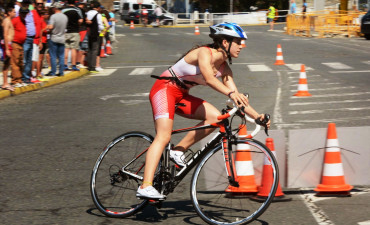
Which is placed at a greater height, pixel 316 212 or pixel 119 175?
pixel 119 175

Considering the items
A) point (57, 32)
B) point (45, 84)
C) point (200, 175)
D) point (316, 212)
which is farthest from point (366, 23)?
point (200, 175)

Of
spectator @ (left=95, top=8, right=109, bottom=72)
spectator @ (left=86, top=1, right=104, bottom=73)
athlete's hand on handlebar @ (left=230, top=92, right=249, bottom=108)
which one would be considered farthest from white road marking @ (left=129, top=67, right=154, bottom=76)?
athlete's hand on handlebar @ (left=230, top=92, right=249, bottom=108)

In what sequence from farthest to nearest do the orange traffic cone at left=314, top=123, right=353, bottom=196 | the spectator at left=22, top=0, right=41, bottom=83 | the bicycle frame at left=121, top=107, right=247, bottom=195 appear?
the spectator at left=22, top=0, right=41, bottom=83 → the orange traffic cone at left=314, top=123, right=353, bottom=196 → the bicycle frame at left=121, top=107, right=247, bottom=195

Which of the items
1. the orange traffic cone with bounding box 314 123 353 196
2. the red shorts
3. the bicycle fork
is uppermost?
the red shorts

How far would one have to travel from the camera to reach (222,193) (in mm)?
5883

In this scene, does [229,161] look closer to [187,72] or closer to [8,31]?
[187,72]

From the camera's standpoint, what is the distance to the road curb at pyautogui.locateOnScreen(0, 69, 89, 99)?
15.0 metres

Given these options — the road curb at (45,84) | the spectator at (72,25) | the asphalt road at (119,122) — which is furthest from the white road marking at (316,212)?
the spectator at (72,25)

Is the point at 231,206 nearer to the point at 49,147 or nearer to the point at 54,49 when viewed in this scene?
the point at 49,147

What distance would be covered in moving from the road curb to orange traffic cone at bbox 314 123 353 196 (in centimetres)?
972

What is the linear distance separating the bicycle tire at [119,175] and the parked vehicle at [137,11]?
5894cm

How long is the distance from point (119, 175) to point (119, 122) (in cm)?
542

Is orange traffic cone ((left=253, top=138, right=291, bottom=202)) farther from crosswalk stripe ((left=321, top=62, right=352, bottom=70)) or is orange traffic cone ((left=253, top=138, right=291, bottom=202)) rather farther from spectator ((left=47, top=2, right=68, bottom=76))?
crosswalk stripe ((left=321, top=62, right=352, bottom=70))

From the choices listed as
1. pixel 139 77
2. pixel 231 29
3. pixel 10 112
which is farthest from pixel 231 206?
pixel 139 77
